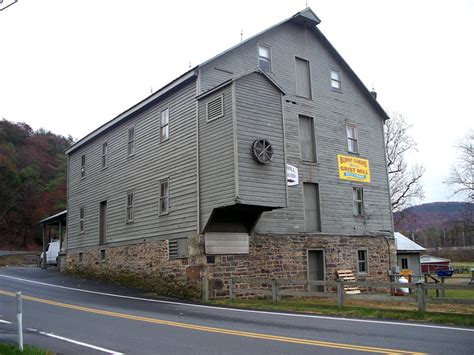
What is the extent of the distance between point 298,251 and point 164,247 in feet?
17.8

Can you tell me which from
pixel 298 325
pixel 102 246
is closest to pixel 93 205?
pixel 102 246

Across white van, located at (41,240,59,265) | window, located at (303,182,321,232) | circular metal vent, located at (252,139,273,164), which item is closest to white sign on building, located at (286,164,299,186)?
window, located at (303,182,321,232)

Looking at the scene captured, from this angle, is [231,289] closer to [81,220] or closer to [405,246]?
[81,220]

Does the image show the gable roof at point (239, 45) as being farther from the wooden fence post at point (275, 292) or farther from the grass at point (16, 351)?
the grass at point (16, 351)

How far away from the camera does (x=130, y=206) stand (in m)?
22.5

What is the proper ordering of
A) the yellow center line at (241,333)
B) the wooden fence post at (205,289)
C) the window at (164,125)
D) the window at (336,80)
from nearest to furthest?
the yellow center line at (241,333) < the wooden fence post at (205,289) < the window at (164,125) < the window at (336,80)

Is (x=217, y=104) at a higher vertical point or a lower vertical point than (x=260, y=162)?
higher

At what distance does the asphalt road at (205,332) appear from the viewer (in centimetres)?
796

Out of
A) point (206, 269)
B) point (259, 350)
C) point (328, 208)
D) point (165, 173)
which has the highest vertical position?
point (165, 173)

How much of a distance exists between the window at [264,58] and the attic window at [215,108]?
4.13 meters

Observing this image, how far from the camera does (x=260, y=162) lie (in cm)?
1686

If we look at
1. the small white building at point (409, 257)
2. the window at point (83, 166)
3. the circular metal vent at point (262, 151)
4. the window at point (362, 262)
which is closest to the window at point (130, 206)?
the window at point (83, 166)

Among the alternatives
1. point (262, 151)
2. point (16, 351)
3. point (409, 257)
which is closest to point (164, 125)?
point (262, 151)

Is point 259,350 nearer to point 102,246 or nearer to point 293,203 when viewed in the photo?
point 293,203
